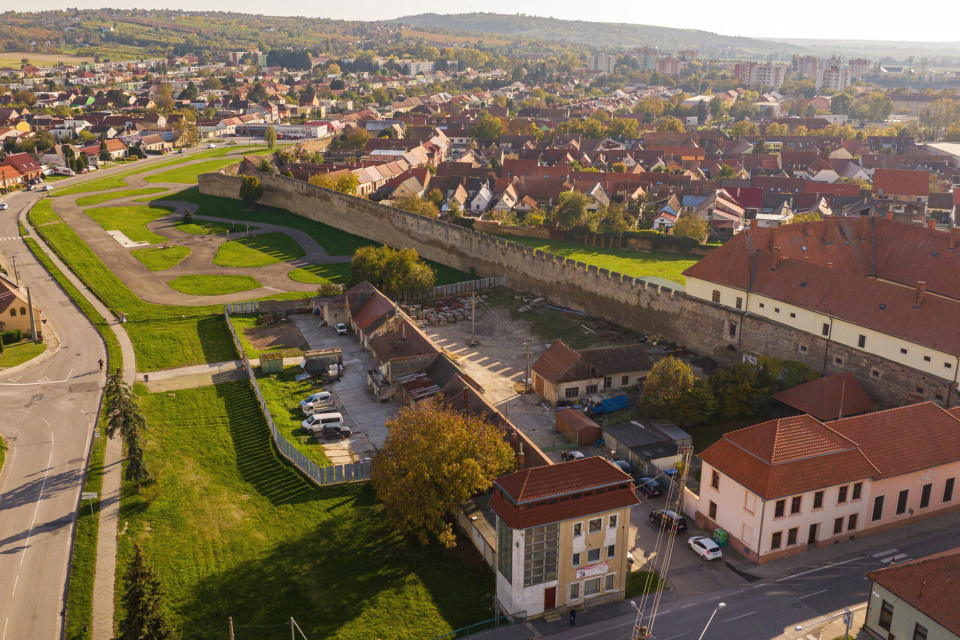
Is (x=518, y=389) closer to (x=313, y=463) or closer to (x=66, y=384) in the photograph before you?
(x=313, y=463)

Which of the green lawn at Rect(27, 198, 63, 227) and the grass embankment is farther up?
the green lawn at Rect(27, 198, 63, 227)

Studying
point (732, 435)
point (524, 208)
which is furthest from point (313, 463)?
point (524, 208)

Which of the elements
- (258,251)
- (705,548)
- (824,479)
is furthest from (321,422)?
(258,251)

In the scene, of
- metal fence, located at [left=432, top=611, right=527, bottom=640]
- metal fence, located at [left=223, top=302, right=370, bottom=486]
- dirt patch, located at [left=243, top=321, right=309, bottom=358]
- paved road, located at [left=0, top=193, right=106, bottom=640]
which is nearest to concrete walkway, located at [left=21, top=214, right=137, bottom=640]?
paved road, located at [left=0, top=193, right=106, bottom=640]

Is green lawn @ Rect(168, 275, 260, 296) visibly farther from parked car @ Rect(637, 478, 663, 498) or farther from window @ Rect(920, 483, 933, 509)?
window @ Rect(920, 483, 933, 509)

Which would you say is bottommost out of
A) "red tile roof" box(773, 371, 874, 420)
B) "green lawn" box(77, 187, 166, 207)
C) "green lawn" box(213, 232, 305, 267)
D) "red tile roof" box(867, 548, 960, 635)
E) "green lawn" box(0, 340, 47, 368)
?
"green lawn" box(0, 340, 47, 368)

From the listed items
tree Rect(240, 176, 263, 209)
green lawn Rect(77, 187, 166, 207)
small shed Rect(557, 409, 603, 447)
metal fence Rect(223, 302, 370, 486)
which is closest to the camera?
metal fence Rect(223, 302, 370, 486)
